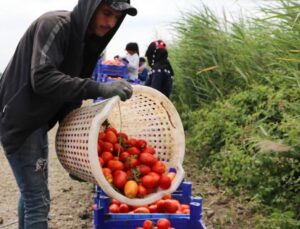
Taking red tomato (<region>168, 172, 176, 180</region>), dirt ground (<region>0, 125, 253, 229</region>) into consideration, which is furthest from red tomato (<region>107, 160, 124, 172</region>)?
dirt ground (<region>0, 125, 253, 229</region>)

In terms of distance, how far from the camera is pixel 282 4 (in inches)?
175

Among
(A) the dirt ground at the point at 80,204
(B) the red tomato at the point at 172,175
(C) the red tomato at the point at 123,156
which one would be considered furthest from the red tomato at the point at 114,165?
(A) the dirt ground at the point at 80,204

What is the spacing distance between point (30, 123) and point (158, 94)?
2.51 feet

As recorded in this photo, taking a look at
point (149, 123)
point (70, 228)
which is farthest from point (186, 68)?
point (149, 123)

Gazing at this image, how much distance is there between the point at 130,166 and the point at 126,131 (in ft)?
1.76

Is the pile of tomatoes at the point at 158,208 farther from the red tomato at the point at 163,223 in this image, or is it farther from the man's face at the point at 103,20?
the man's face at the point at 103,20

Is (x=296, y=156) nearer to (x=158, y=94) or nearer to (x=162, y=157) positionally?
(x=162, y=157)

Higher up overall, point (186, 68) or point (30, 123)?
point (30, 123)

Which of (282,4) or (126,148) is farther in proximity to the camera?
(282,4)

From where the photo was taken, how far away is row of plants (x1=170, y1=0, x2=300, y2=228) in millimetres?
3859

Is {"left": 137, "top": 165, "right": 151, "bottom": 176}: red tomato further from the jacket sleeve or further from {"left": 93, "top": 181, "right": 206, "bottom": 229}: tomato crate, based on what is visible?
the jacket sleeve

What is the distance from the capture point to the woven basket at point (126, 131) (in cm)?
256

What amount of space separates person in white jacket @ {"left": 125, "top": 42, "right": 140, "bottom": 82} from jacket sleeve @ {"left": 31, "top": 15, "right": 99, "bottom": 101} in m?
7.39

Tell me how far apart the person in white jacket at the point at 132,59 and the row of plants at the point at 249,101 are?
125 cm
